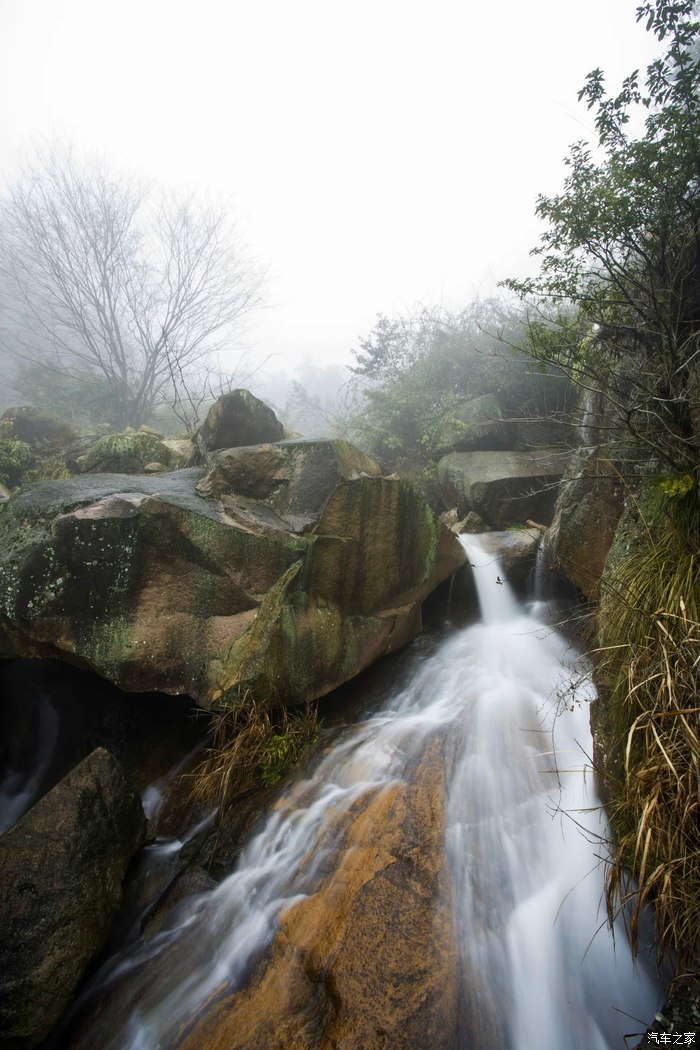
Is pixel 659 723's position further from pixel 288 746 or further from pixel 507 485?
pixel 507 485

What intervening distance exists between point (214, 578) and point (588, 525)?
15.5 feet

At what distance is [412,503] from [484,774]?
10.5 ft

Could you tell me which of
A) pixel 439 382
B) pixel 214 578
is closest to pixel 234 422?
pixel 214 578

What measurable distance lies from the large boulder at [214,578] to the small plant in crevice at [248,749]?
0.73ft

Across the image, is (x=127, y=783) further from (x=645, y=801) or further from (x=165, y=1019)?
(x=645, y=801)

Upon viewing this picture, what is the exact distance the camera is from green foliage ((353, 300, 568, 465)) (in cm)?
1124

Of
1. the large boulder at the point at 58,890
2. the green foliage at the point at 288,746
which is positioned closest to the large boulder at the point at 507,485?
the green foliage at the point at 288,746

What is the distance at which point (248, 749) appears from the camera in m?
4.20

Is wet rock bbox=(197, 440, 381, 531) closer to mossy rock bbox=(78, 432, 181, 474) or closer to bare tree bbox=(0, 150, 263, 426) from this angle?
mossy rock bbox=(78, 432, 181, 474)

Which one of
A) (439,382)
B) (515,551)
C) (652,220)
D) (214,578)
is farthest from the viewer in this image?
(439,382)

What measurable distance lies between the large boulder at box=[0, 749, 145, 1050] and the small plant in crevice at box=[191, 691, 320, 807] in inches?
28.7

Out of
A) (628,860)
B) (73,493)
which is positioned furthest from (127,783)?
(628,860)

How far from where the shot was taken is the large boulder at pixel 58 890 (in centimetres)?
263

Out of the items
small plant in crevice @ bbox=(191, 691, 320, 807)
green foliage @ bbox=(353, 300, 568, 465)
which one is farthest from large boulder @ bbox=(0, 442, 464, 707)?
green foliage @ bbox=(353, 300, 568, 465)
